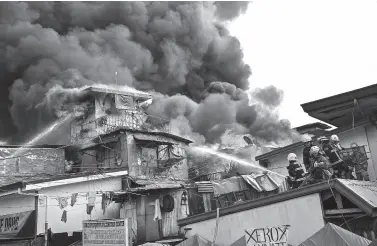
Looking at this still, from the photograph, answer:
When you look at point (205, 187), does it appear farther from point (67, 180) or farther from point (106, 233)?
point (106, 233)

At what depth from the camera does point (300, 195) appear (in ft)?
38.9

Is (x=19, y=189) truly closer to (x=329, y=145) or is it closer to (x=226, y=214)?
(x=226, y=214)

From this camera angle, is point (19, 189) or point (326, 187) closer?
point (326, 187)

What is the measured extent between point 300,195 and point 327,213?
39.7 inches

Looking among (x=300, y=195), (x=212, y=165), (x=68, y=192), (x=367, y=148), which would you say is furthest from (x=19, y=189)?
(x=212, y=165)

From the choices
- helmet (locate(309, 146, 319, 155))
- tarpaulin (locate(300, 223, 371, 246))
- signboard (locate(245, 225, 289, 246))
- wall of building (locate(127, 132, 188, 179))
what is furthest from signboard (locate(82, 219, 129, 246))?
wall of building (locate(127, 132, 188, 179))

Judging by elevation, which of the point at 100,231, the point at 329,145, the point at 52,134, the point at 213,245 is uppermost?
the point at 52,134

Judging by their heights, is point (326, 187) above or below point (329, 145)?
below

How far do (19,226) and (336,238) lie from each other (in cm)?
1792

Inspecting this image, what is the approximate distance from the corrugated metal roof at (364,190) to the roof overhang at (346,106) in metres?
3.76

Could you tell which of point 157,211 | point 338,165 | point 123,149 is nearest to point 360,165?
point 338,165

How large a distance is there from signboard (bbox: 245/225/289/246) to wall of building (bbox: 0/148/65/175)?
22395 mm

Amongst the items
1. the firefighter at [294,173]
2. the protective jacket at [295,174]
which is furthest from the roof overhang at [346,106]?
the protective jacket at [295,174]

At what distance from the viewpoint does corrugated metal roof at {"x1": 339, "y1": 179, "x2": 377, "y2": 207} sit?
10.4 m
